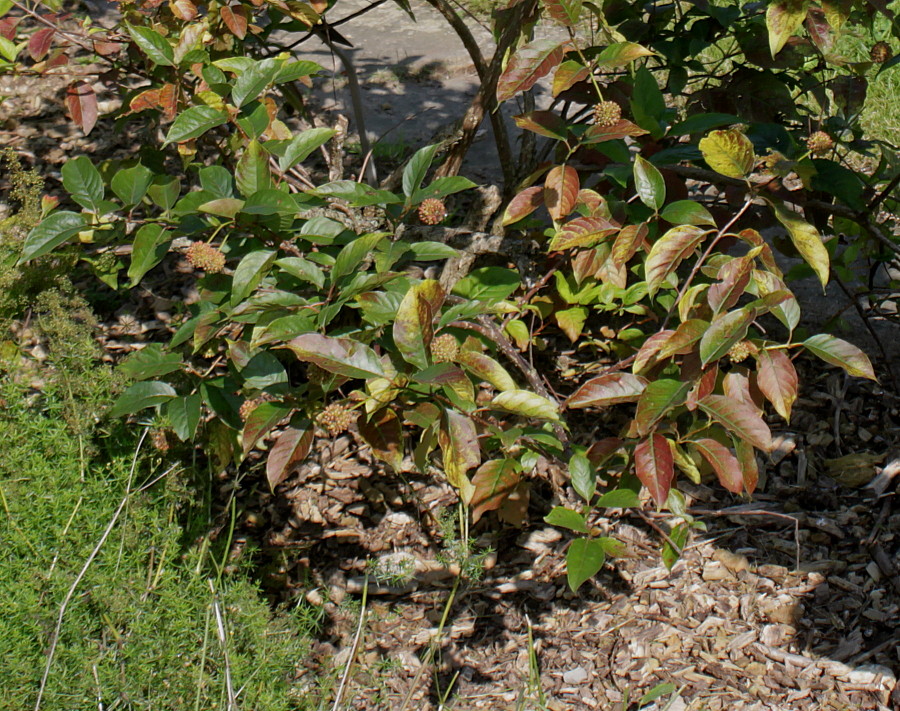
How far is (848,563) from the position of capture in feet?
8.17

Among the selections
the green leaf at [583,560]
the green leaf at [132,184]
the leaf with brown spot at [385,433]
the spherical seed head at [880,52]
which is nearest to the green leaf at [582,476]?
the green leaf at [583,560]

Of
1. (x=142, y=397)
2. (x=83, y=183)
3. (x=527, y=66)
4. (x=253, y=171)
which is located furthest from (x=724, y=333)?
(x=83, y=183)

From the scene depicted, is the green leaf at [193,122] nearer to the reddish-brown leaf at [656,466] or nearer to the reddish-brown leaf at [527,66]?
the reddish-brown leaf at [527,66]

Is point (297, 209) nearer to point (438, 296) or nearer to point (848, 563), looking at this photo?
point (438, 296)

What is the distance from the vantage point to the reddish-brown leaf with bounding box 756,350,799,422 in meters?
1.90

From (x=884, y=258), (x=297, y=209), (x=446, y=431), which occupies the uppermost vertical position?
(x=297, y=209)

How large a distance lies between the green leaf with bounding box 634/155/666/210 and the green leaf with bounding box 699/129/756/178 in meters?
0.12

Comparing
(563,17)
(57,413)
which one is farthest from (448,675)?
(563,17)

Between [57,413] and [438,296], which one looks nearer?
[438,296]

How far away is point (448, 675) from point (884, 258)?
1.82m

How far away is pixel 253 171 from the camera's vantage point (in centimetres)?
214

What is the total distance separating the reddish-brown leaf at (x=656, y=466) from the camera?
6.23 feet

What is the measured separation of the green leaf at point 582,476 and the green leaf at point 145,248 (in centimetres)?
108

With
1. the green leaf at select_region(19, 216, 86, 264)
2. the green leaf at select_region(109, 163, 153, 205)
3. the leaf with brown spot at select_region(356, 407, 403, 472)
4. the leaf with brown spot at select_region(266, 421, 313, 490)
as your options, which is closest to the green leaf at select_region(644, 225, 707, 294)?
the leaf with brown spot at select_region(356, 407, 403, 472)
